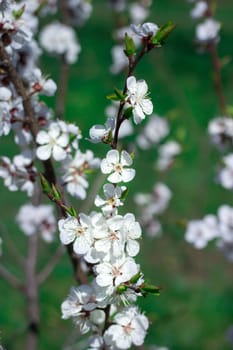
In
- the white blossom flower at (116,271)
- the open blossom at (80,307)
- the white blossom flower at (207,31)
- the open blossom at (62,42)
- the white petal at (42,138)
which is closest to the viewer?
the white blossom flower at (116,271)

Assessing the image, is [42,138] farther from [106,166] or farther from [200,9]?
[200,9]

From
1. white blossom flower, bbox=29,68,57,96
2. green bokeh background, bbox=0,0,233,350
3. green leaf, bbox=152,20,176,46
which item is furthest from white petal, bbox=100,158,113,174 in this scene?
green bokeh background, bbox=0,0,233,350

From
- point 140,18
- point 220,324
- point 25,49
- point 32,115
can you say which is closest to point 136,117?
point 32,115

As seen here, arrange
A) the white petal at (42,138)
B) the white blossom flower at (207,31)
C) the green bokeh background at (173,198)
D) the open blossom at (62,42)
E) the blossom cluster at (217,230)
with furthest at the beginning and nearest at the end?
1. the green bokeh background at (173,198)
2. the open blossom at (62,42)
3. the white blossom flower at (207,31)
4. the blossom cluster at (217,230)
5. the white petal at (42,138)

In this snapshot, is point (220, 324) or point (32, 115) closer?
point (32, 115)

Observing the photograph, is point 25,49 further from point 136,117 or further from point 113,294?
point 113,294

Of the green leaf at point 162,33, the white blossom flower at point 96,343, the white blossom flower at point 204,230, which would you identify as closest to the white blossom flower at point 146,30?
the green leaf at point 162,33

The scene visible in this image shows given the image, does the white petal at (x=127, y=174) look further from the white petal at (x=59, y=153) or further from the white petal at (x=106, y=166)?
the white petal at (x=59, y=153)

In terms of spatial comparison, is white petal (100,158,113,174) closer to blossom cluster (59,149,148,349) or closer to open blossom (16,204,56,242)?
blossom cluster (59,149,148,349)
